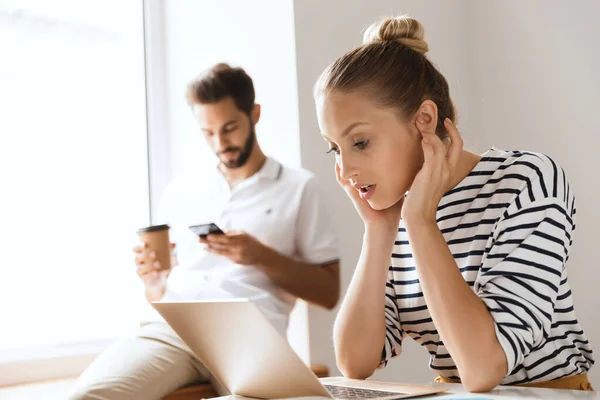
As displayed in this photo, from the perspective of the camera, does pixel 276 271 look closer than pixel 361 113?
No

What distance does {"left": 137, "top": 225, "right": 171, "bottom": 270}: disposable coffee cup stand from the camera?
5.77 ft

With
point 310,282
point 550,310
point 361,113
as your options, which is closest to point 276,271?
point 310,282

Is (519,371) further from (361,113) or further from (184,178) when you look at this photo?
(184,178)

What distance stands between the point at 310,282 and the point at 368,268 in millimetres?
828

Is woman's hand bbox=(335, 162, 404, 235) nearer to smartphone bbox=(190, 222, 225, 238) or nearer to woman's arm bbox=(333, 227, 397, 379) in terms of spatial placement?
woman's arm bbox=(333, 227, 397, 379)

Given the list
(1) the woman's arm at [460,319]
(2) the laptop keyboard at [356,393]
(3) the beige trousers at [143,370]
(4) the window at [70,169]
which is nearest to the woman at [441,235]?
(1) the woman's arm at [460,319]

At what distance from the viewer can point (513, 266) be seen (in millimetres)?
1044

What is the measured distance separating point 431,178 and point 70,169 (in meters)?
1.58

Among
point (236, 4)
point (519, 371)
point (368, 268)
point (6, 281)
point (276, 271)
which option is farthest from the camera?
point (236, 4)

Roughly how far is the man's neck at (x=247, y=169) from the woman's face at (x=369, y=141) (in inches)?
38.6

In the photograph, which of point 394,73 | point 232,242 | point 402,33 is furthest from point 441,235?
point 232,242

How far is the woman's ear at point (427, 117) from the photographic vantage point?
124cm

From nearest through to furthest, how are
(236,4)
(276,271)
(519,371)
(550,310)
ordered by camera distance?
(550,310)
(519,371)
(276,271)
(236,4)

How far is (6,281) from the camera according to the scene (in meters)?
2.20
